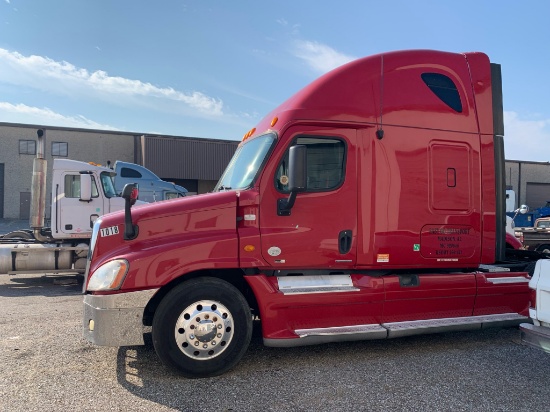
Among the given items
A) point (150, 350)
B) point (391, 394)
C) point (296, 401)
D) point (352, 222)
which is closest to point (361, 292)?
point (352, 222)

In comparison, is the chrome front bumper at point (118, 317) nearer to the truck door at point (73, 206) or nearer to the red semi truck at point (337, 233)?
the red semi truck at point (337, 233)

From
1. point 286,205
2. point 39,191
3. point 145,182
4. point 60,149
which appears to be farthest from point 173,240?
point 60,149

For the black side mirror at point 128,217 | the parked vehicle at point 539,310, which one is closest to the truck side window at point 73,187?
the black side mirror at point 128,217

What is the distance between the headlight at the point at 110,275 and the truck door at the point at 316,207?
135cm

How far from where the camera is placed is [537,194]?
42969 mm

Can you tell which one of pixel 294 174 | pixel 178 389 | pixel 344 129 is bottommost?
pixel 178 389

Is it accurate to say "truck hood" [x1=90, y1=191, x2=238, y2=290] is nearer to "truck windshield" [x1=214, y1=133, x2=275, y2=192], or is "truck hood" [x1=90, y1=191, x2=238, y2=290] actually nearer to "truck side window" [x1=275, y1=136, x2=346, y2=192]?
"truck windshield" [x1=214, y1=133, x2=275, y2=192]

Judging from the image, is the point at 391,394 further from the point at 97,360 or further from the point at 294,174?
the point at 97,360

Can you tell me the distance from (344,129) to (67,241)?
320 inches

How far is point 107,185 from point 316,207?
7.40 m

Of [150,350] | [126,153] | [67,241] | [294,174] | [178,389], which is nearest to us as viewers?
[178,389]

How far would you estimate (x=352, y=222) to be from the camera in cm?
451

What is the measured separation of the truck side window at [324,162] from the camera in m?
4.42

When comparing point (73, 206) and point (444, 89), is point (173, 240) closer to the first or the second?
point (444, 89)
